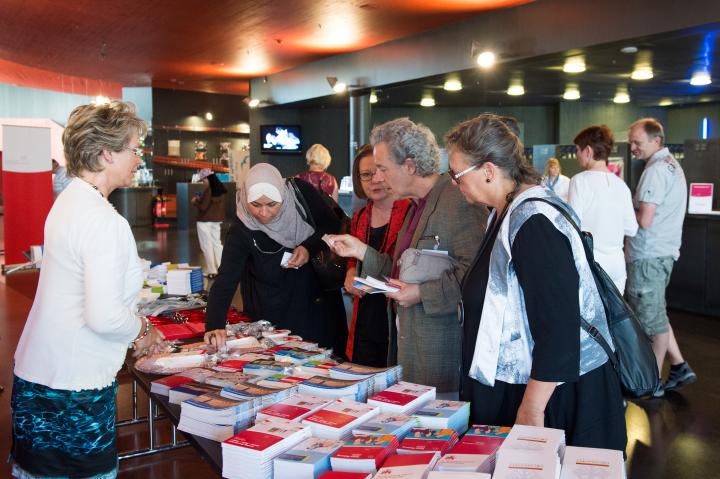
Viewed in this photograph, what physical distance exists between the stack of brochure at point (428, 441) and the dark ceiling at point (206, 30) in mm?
6957

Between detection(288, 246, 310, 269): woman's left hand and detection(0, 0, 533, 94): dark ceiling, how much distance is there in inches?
217

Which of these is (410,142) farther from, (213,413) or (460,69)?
(460,69)

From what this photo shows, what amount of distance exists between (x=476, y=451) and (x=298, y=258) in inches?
69.9

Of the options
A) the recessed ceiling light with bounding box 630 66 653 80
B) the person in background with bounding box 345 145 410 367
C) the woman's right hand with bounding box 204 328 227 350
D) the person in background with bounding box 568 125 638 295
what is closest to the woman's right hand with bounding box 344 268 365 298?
the person in background with bounding box 345 145 410 367

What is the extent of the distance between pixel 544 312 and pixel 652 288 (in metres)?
3.18

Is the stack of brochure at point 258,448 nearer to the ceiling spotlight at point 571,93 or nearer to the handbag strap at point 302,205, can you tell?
the handbag strap at point 302,205

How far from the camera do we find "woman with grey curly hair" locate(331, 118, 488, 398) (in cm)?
236

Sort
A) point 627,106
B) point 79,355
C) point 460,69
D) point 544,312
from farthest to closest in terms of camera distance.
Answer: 1. point 627,106
2. point 460,69
3. point 79,355
4. point 544,312

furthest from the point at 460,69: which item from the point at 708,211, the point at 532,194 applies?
the point at 532,194

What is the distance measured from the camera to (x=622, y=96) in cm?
1181

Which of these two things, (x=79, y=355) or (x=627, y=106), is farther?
(x=627, y=106)

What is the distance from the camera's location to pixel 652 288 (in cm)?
454

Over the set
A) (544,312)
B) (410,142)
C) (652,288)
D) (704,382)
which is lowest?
(704,382)

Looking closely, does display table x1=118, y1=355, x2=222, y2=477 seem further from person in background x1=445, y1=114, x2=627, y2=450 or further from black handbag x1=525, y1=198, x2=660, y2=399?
black handbag x1=525, y1=198, x2=660, y2=399
